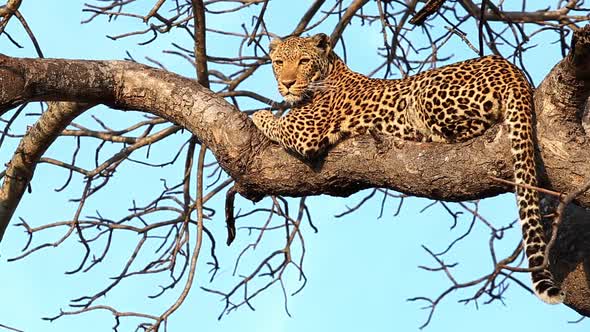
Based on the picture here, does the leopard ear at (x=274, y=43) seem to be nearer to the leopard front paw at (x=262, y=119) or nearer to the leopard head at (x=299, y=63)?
the leopard head at (x=299, y=63)

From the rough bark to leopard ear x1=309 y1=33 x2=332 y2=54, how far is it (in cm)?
116

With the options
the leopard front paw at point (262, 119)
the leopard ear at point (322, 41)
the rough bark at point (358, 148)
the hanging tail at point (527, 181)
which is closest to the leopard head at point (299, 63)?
the leopard ear at point (322, 41)

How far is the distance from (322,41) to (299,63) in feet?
0.98

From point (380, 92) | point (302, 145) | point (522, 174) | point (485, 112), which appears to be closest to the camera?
point (522, 174)

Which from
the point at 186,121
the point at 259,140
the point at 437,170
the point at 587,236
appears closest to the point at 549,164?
the point at 437,170

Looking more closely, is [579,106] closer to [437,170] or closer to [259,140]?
[437,170]

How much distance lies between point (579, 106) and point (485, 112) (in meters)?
0.52

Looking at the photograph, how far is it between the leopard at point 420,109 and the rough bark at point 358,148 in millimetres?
121

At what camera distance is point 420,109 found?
5.54 m

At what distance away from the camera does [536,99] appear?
5090 mm

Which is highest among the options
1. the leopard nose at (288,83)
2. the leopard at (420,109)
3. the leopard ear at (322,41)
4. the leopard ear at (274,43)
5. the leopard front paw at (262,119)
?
the leopard ear at (274,43)

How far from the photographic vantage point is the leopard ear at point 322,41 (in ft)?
22.6

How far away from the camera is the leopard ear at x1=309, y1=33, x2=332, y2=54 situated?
272 inches

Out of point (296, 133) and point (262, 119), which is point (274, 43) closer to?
point (262, 119)
